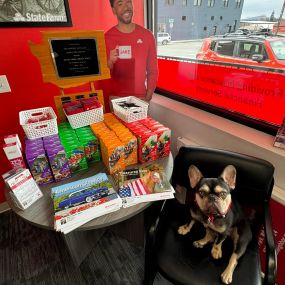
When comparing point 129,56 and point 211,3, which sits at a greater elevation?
point 211,3

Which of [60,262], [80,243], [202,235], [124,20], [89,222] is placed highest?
[124,20]

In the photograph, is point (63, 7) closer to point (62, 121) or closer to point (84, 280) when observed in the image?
point (62, 121)

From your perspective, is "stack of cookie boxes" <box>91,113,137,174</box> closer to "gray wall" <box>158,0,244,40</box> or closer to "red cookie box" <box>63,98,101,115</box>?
"red cookie box" <box>63,98,101,115</box>

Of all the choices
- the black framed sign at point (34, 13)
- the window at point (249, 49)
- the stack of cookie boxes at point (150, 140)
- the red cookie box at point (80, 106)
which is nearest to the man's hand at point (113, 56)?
the red cookie box at point (80, 106)

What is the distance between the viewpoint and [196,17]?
5.49 feet

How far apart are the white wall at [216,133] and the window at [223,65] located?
0.28ft

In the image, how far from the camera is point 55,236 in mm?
1729

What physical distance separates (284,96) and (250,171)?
52 centimetres

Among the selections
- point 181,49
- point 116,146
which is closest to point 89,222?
point 116,146

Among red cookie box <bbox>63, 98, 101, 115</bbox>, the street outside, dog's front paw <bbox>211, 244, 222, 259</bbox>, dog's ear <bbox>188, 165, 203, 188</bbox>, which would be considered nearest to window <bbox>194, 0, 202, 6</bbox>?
the street outside

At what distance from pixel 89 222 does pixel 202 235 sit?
2.10ft

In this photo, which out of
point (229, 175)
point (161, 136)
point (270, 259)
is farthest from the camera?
point (161, 136)

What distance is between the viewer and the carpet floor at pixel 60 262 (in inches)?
55.8

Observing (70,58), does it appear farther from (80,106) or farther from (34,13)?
(34,13)
